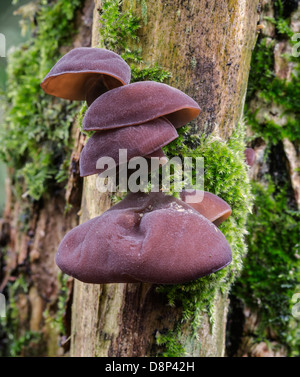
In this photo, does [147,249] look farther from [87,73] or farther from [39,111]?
[39,111]

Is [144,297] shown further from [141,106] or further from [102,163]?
[141,106]

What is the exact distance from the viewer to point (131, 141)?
1.24 meters

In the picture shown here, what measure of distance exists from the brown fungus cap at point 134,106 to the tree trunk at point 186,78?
0.92ft

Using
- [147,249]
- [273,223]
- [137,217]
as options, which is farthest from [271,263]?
[147,249]

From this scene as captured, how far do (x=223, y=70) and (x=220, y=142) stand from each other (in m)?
0.34

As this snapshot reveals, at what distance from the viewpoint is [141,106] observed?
1.26 m

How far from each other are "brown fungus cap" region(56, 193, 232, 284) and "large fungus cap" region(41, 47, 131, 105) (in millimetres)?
544

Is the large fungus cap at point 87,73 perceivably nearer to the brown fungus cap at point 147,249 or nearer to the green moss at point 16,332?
the brown fungus cap at point 147,249

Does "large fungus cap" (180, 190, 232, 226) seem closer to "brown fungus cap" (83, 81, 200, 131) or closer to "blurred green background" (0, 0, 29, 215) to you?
"brown fungus cap" (83, 81, 200, 131)

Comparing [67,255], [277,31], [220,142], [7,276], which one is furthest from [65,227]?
[277,31]

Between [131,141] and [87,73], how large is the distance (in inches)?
16.0

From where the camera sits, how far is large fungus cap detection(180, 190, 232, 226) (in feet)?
4.68

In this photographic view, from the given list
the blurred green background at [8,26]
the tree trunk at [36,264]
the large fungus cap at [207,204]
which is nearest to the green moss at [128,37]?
the large fungus cap at [207,204]

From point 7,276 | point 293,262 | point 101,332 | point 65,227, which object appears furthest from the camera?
point 7,276
